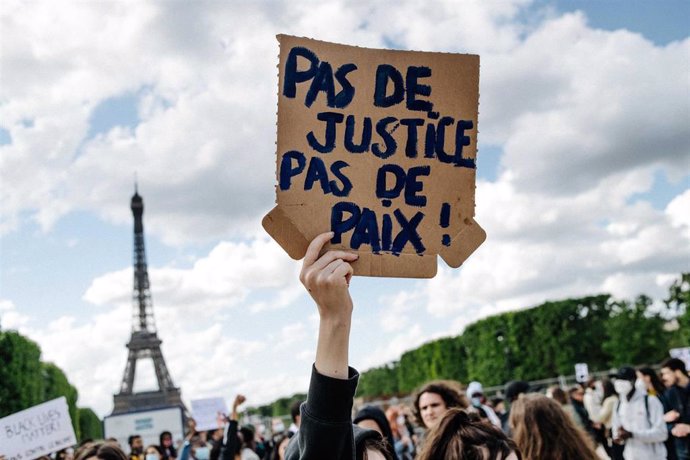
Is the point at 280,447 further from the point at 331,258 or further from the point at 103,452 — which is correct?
the point at 331,258

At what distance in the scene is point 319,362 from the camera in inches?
69.1

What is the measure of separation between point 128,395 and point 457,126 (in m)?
62.8

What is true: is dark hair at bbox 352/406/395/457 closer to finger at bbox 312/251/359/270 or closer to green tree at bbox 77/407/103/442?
finger at bbox 312/251/359/270

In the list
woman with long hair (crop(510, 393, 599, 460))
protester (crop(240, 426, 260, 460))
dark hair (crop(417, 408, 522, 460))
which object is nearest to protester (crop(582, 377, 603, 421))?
protester (crop(240, 426, 260, 460))

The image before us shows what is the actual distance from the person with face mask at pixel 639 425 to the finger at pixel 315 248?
6.37 meters

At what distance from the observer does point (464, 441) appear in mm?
2812

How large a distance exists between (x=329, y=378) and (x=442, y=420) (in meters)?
1.34

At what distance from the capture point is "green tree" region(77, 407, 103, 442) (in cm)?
7361

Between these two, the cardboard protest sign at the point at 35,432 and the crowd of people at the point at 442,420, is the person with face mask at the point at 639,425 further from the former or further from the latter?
the cardboard protest sign at the point at 35,432

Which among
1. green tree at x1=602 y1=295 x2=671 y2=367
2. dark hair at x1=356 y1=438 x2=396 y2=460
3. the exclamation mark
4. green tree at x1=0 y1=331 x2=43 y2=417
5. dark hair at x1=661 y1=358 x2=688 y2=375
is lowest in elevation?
dark hair at x1=356 y1=438 x2=396 y2=460

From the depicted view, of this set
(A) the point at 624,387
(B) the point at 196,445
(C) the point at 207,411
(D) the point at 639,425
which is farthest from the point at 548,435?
(B) the point at 196,445

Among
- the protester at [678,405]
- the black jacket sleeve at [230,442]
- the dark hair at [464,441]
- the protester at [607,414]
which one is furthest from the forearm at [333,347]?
the protester at [607,414]

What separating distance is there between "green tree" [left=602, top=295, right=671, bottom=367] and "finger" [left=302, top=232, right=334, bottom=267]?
4655 cm

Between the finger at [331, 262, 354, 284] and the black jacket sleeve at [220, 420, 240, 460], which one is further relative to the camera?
the black jacket sleeve at [220, 420, 240, 460]
